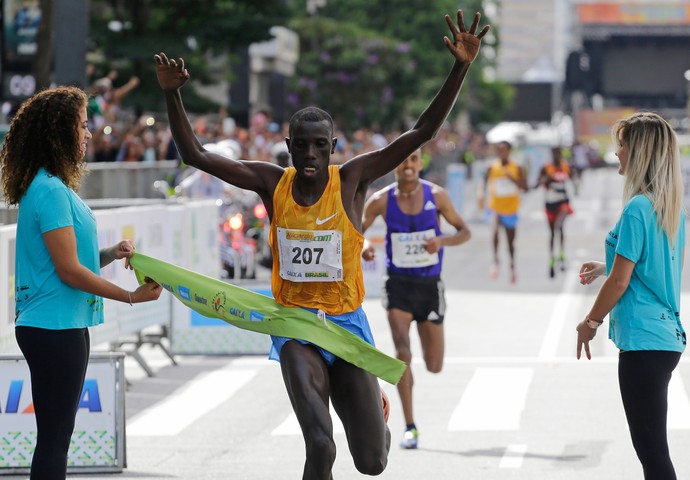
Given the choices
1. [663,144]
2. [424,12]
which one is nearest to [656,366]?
[663,144]

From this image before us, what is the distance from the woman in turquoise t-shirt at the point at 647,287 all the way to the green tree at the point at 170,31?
85.7 ft

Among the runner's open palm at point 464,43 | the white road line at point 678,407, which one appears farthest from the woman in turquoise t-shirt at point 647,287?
the white road line at point 678,407

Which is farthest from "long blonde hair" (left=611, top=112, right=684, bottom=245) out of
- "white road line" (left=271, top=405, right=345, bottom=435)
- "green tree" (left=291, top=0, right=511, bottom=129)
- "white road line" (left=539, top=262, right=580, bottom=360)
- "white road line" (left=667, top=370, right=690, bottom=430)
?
"green tree" (left=291, top=0, right=511, bottom=129)

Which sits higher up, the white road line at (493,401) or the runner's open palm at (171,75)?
the runner's open palm at (171,75)

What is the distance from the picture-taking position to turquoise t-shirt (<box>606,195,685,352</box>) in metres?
6.40

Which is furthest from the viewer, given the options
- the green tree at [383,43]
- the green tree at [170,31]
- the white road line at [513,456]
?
the green tree at [383,43]

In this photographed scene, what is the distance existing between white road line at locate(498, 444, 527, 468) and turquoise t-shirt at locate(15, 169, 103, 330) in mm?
3571

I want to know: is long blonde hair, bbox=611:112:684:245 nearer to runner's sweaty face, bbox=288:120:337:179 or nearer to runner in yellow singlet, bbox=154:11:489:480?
runner in yellow singlet, bbox=154:11:489:480

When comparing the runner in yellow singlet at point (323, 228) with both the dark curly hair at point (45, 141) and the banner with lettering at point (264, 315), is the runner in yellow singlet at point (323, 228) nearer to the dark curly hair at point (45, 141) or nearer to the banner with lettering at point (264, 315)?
the banner with lettering at point (264, 315)

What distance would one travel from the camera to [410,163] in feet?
34.7

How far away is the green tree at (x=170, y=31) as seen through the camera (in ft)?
106

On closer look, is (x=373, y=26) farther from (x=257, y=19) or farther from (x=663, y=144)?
(x=663, y=144)

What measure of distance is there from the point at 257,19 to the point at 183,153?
2616 centimetres

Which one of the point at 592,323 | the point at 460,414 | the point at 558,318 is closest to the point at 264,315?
the point at 592,323
